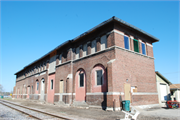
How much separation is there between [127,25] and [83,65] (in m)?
7.15

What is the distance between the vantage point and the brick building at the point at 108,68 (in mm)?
14656

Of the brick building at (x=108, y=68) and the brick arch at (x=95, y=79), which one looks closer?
the brick building at (x=108, y=68)

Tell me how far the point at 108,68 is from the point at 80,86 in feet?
19.3

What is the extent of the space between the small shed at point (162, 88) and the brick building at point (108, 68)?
1.15 m

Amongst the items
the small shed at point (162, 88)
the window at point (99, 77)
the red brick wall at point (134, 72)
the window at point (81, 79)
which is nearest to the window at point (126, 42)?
the red brick wall at point (134, 72)

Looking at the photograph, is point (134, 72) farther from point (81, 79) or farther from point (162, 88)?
point (162, 88)

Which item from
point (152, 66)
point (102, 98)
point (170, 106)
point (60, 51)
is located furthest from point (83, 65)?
point (170, 106)

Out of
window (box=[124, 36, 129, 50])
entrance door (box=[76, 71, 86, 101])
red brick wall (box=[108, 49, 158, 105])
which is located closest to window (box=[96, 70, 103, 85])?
red brick wall (box=[108, 49, 158, 105])

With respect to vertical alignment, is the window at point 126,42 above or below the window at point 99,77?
above

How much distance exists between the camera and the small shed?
63.1 ft

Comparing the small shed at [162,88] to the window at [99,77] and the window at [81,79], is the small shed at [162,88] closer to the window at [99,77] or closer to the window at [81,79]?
the window at [99,77]

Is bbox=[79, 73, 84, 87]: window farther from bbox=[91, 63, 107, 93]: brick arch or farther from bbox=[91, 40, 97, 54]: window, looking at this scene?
bbox=[91, 40, 97, 54]: window

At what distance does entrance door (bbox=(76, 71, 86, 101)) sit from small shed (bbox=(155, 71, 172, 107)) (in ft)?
32.5

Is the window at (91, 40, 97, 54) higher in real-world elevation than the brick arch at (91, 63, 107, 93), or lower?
higher
